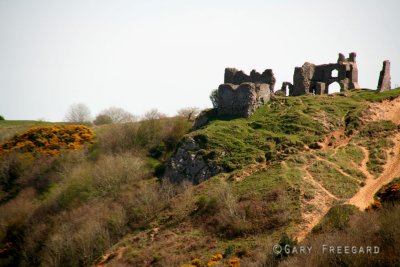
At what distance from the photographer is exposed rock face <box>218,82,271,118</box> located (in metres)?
49.4

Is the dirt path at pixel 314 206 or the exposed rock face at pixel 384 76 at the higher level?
the exposed rock face at pixel 384 76

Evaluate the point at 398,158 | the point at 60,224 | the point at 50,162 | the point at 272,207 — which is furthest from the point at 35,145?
the point at 398,158

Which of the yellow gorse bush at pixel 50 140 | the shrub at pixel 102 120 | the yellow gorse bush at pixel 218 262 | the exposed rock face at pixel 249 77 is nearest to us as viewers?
the yellow gorse bush at pixel 218 262

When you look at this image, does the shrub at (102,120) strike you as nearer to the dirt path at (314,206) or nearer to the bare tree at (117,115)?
the bare tree at (117,115)

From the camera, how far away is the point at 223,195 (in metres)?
36.4

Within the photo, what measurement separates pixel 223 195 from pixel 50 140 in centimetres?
3543

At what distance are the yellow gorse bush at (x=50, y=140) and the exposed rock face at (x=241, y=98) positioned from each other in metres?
21.7

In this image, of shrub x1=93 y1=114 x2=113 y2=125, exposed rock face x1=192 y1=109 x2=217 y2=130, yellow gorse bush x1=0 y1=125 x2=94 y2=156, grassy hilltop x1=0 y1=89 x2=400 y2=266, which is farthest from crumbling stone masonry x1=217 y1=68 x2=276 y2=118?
shrub x1=93 y1=114 x2=113 y2=125

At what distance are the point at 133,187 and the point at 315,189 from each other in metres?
18.2

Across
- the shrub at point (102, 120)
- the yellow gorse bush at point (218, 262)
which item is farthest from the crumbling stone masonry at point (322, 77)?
the shrub at point (102, 120)

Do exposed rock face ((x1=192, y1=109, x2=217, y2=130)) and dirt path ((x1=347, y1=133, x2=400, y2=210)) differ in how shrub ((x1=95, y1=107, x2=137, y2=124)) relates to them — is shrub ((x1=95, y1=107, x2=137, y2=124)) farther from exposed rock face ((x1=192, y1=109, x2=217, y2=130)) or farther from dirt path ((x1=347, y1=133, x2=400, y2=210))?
dirt path ((x1=347, y1=133, x2=400, y2=210))

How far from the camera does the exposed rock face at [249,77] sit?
176 ft

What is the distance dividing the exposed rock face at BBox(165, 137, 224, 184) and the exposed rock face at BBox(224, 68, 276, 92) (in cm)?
1266

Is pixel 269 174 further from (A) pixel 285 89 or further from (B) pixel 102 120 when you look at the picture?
(B) pixel 102 120
